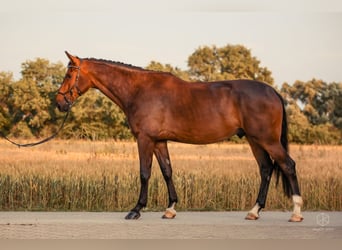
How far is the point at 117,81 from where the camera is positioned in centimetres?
789

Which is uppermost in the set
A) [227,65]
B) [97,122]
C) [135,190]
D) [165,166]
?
[227,65]

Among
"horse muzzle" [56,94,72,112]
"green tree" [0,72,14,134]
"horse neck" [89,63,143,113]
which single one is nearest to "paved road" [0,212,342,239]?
"horse muzzle" [56,94,72,112]

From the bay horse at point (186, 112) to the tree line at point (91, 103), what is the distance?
11566 mm

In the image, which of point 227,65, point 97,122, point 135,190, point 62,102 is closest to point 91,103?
point 97,122

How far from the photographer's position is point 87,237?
272 inches

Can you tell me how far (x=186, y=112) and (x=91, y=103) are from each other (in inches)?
582

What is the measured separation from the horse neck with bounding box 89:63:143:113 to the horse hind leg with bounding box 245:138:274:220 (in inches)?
66.2

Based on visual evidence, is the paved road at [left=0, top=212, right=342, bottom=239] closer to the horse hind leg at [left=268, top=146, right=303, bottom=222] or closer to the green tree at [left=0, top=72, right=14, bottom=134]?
the horse hind leg at [left=268, top=146, right=303, bottom=222]

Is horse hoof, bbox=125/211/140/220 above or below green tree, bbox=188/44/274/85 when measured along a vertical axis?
below

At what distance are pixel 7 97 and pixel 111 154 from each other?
8.56 metres

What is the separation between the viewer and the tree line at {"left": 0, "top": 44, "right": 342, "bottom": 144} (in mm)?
21062

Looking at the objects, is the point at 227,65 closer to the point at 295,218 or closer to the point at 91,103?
the point at 91,103

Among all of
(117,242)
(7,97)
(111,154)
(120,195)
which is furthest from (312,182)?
(7,97)

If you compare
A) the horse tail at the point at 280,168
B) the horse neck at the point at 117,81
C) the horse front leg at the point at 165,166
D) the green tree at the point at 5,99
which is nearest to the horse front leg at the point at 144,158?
the horse front leg at the point at 165,166
